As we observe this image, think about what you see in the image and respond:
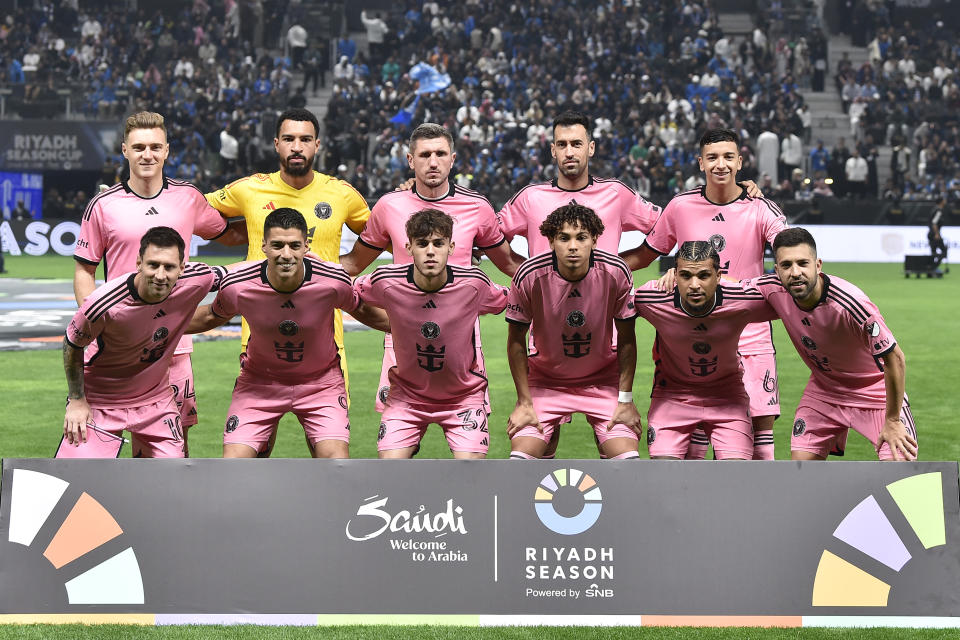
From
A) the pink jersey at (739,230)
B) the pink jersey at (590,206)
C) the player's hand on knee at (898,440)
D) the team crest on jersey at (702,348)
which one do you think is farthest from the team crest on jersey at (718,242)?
the player's hand on knee at (898,440)

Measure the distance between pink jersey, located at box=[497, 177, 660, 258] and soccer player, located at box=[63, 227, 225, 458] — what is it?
6.55ft

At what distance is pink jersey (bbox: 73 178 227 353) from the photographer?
260 inches

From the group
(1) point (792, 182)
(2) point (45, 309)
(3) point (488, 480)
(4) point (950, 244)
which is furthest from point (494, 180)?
(3) point (488, 480)

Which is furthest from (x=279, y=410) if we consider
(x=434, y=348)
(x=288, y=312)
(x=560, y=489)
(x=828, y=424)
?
(x=828, y=424)

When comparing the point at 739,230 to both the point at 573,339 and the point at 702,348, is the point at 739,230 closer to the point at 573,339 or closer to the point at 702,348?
the point at 702,348

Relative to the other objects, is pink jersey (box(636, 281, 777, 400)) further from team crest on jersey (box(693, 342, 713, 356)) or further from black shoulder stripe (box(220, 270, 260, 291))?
black shoulder stripe (box(220, 270, 260, 291))

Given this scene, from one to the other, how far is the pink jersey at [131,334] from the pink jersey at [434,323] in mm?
907

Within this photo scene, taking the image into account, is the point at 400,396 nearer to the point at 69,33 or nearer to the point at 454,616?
the point at 454,616

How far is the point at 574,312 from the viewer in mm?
6051

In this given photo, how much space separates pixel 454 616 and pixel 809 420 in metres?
2.58

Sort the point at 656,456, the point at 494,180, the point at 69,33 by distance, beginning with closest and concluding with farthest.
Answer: the point at 656,456 → the point at 494,180 → the point at 69,33

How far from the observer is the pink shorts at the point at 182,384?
665cm

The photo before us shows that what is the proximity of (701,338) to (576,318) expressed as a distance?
68 centimetres

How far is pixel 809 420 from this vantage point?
6230mm
